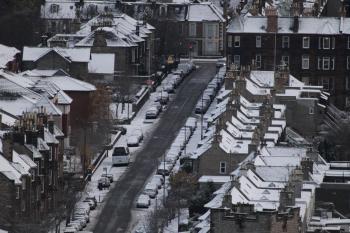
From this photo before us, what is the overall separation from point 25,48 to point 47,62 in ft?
20.1

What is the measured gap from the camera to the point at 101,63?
147750 mm

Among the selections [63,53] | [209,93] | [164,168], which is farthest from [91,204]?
[209,93]

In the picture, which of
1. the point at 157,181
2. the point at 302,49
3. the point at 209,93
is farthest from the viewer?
the point at 302,49

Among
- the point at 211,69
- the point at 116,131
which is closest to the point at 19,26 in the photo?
the point at 211,69

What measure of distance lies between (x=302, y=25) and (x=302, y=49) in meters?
1.79

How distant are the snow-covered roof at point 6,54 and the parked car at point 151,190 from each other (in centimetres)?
3045

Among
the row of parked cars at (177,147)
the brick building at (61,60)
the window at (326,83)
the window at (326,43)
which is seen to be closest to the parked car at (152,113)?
the row of parked cars at (177,147)

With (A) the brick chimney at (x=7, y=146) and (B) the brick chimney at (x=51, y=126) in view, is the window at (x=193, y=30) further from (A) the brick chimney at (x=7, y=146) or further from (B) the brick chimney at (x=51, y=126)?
(A) the brick chimney at (x=7, y=146)

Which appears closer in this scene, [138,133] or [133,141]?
[133,141]

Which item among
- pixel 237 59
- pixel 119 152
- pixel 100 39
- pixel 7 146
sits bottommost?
pixel 119 152

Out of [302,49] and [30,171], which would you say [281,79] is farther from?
[30,171]

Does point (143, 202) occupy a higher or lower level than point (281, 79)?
lower

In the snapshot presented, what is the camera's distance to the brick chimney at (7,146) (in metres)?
104

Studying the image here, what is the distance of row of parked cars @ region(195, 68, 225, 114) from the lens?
143 meters
